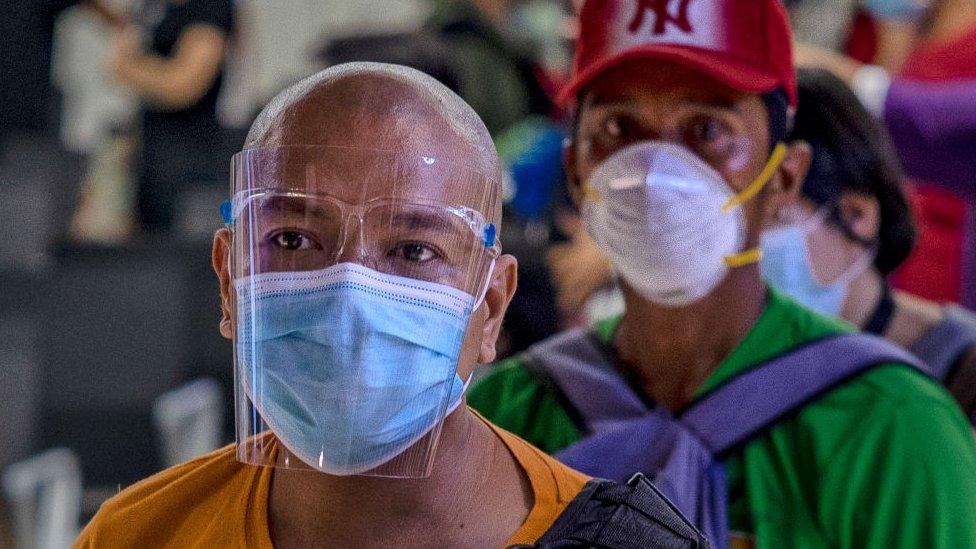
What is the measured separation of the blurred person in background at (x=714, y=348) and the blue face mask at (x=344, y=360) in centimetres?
69

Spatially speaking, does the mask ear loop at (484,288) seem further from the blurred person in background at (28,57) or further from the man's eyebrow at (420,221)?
the blurred person in background at (28,57)

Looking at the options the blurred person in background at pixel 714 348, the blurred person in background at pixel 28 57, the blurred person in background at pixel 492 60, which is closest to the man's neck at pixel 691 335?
the blurred person in background at pixel 714 348

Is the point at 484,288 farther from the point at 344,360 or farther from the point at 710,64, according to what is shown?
the point at 710,64

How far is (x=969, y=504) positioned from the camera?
2037mm

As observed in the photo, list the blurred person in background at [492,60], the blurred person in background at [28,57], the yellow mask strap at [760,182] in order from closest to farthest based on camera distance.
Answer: the yellow mask strap at [760,182]
the blurred person in background at [492,60]
the blurred person in background at [28,57]

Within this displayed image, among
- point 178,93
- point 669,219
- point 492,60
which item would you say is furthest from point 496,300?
point 178,93

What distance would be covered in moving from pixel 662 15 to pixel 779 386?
0.64 metres

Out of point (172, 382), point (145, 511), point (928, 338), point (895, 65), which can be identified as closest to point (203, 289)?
point (172, 382)

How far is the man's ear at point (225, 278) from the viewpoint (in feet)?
5.49

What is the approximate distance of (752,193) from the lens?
7.80 feet

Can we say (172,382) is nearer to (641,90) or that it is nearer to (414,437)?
(641,90)

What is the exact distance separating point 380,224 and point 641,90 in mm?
877

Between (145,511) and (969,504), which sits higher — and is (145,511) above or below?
above

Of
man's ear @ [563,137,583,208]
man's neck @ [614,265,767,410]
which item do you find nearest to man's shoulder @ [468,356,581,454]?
man's neck @ [614,265,767,410]
